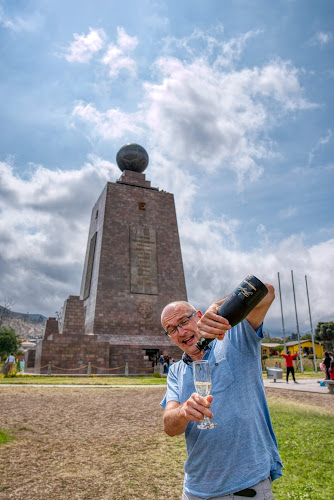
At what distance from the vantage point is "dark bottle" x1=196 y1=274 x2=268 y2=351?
203cm

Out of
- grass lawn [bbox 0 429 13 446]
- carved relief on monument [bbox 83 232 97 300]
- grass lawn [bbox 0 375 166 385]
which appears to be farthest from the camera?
carved relief on monument [bbox 83 232 97 300]

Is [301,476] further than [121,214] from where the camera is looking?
No

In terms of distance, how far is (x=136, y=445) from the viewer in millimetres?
6121

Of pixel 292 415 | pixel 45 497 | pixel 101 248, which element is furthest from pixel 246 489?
pixel 101 248

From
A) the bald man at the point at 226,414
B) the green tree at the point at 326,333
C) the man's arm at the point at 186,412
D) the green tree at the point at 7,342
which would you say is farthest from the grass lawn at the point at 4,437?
the green tree at the point at 326,333

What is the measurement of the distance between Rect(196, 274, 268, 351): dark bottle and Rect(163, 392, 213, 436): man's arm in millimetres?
301

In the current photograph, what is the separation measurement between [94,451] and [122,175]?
26193 millimetres

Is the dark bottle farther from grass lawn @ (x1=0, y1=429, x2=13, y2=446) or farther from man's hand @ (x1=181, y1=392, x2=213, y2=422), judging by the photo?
grass lawn @ (x1=0, y1=429, x2=13, y2=446)

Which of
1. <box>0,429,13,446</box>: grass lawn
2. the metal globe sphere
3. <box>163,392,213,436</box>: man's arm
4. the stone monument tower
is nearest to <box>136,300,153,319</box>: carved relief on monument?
the stone monument tower

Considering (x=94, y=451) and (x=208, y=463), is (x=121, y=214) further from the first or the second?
(x=208, y=463)

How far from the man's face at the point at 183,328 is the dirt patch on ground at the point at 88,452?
2653 millimetres

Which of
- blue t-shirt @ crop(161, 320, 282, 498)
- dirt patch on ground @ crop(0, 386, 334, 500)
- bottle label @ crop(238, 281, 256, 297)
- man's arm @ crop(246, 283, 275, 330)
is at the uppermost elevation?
bottle label @ crop(238, 281, 256, 297)

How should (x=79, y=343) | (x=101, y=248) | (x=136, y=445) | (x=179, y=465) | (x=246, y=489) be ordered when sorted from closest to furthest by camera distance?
(x=246, y=489) < (x=179, y=465) < (x=136, y=445) < (x=79, y=343) < (x=101, y=248)

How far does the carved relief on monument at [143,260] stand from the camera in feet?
85.8
